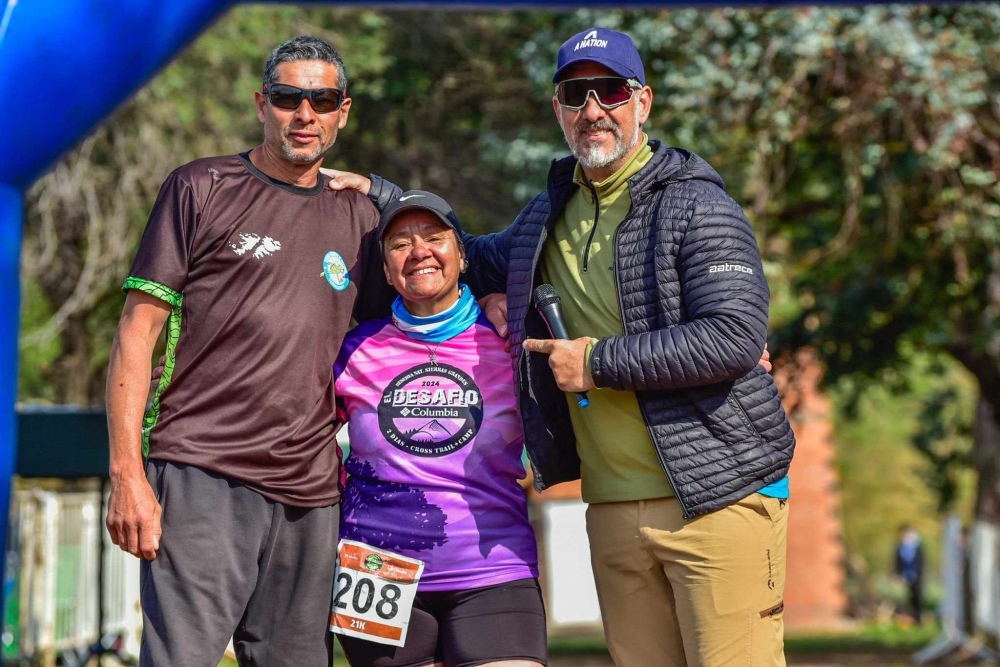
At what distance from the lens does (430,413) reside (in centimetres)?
348

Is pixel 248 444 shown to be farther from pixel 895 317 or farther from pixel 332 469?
pixel 895 317

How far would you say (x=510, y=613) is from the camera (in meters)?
3.42

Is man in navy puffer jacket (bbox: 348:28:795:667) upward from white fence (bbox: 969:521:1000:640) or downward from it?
upward

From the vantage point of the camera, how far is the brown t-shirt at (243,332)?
3385 millimetres

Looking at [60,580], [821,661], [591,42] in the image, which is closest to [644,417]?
[591,42]

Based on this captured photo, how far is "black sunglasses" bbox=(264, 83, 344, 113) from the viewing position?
357 centimetres

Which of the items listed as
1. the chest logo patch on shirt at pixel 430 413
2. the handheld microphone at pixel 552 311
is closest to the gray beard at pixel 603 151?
the handheld microphone at pixel 552 311

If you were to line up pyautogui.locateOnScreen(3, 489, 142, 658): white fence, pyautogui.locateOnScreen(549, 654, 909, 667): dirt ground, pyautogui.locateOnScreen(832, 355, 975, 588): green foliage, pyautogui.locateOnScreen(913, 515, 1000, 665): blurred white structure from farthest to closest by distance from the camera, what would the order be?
pyautogui.locateOnScreen(832, 355, 975, 588): green foliage → pyautogui.locateOnScreen(913, 515, 1000, 665): blurred white structure → pyautogui.locateOnScreen(549, 654, 909, 667): dirt ground → pyautogui.locateOnScreen(3, 489, 142, 658): white fence

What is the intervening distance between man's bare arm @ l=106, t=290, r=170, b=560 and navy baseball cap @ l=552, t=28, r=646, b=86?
131 cm

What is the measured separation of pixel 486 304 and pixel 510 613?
917 mm

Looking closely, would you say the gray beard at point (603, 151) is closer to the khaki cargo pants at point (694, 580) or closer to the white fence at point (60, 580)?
the khaki cargo pants at point (694, 580)

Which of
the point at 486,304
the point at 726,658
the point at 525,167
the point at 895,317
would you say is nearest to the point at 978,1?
the point at 486,304

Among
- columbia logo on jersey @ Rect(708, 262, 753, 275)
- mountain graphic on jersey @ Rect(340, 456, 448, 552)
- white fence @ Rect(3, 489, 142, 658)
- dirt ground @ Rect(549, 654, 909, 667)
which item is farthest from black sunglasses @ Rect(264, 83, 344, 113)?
dirt ground @ Rect(549, 654, 909, 667)

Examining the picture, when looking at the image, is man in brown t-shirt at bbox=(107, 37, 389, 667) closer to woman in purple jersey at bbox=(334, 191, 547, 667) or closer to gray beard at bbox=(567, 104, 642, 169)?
woman in purple jersey at bbox=(334, 191, 547, 667)
